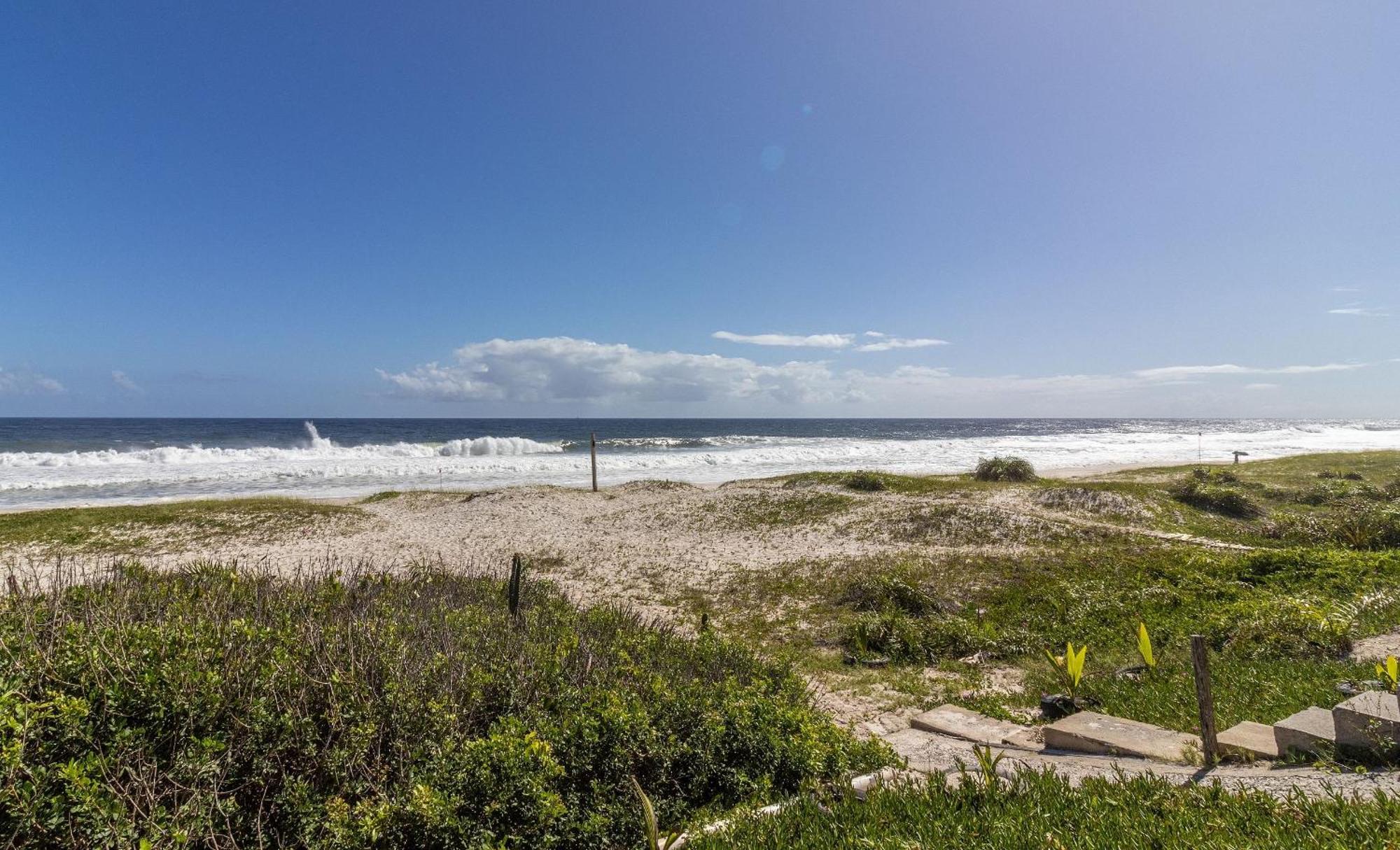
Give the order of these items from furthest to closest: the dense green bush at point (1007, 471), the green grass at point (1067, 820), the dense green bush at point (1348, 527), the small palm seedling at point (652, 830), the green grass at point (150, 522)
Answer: the dense green bush at point (1007, 471) → the green grass at point (150, 522) → the dense green bush at point (1348, 527) → the small palm seedling at point (652, 830) → the green grass at point (1067, 820)

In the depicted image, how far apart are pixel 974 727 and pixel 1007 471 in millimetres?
20799

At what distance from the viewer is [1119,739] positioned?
487 cm

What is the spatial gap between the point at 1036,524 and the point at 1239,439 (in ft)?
284

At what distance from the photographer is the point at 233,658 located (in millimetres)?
4168

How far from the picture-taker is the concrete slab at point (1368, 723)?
376cm

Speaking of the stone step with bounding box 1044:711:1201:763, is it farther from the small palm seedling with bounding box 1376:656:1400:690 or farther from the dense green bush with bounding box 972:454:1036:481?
the dense green bush with bounding box 972:454:1036:481

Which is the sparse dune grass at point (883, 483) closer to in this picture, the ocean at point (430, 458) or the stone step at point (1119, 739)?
the ocean at point (430, 458)

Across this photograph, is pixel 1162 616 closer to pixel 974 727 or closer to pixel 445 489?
pixel 974 727

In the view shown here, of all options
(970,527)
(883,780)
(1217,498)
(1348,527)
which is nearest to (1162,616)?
(970,527)

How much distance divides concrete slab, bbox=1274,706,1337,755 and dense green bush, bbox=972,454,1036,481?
68.8ft

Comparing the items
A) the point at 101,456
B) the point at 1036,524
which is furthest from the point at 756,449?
the point at 101,456

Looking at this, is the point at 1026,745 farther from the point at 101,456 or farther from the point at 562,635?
the point at 101,456

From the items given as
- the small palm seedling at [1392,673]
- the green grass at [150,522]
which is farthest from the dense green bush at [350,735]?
the green grass at [150,522]

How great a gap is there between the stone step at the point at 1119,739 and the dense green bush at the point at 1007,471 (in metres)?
20.5
